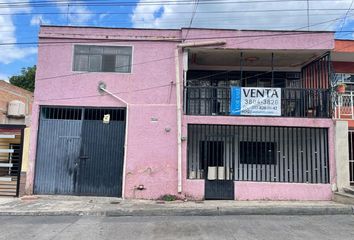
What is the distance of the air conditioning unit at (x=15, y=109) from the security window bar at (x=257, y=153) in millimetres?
13468

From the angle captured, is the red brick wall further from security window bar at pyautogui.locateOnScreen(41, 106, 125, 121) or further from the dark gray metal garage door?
the dark gray metal garage door

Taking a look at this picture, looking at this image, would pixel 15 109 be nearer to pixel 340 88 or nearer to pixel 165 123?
pixel 165 123

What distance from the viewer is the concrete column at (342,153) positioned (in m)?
13.1

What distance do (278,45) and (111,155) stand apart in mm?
7434

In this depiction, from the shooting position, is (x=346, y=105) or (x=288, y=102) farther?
(x=346, y=105)

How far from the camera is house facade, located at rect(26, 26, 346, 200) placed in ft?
43.8

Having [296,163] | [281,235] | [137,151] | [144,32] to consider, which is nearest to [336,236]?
[281,235]

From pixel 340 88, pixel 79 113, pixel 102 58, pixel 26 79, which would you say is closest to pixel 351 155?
pixel 340 88

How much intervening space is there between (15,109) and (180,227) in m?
17.3

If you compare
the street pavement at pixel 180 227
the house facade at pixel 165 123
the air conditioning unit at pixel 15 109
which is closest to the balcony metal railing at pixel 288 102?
the house facade at pixel 165 123

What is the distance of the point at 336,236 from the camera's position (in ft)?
26.8

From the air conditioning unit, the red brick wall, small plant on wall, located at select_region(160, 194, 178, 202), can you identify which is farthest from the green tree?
small plant on wall, located at select_region(160, 194, 178, 202)

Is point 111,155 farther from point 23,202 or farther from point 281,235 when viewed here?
point 281,235

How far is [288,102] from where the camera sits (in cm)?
1434
